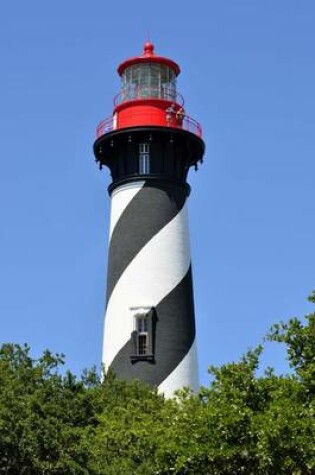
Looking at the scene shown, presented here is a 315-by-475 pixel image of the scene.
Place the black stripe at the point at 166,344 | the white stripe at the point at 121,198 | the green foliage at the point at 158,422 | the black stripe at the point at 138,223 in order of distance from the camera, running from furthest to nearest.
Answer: the white stripe at the point at 121,198
the black stripe at the point at 138,223
the black stripe at the point at 166,344
the green foliage at the point at 158,422

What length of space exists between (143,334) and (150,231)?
3.92m

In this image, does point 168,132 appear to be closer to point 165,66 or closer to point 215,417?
point 165,66

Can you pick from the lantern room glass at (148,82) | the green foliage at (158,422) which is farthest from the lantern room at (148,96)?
the green foliage at (158,422)

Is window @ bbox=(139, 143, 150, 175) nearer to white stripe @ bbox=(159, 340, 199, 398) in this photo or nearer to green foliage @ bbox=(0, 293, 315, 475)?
white stripe @ bbox=(159, 340, 199, 398)

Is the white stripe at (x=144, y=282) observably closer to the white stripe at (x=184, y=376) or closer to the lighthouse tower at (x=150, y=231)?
the lighthouse tower at (x=150, y=231)

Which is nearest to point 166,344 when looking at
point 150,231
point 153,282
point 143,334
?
point 143,334

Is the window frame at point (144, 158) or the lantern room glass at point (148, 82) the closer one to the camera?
the window frame at point (144, 158)

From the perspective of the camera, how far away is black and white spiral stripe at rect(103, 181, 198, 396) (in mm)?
40281

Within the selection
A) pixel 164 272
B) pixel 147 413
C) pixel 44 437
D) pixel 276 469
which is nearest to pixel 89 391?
pixel 147 413

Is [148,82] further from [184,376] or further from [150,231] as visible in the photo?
[184,376]

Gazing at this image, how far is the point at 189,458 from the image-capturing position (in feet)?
79.9

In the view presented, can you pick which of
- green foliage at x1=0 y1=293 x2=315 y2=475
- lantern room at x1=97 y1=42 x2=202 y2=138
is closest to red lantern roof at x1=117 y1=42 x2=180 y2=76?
lantern room at x1=97 y1=42 x2=202 y2=138

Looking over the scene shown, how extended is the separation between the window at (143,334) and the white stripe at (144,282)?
0.73ft

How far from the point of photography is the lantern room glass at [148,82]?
44406mm
